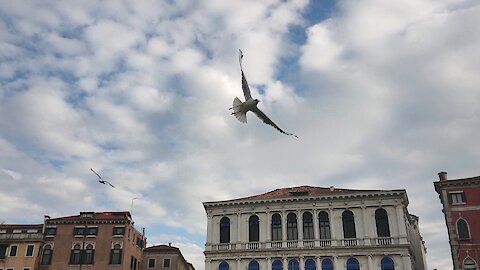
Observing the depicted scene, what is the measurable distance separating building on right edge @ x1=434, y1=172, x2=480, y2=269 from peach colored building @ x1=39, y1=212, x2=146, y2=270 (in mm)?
31772

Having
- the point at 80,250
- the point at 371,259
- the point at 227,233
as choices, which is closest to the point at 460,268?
the point at 371,259

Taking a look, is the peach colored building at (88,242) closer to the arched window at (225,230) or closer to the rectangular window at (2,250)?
the rectangular window at (2,250)

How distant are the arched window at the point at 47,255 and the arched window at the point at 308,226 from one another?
2684 centimetres

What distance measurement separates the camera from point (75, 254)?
4888 centimetres

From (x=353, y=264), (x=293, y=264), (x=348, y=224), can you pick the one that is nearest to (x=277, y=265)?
(x=293, y=264)

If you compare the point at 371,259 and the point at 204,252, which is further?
the point at 204,252

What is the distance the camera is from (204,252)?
148 feet

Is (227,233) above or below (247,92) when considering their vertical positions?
above

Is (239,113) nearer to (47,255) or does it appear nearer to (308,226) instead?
(308,226)

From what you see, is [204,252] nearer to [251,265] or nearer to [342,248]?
[251,265]

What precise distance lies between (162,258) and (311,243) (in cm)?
1835

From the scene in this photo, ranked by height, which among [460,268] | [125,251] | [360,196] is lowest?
[460,268]

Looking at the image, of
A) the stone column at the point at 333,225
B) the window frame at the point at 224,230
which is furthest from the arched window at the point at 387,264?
the window frame at the point at 224,230

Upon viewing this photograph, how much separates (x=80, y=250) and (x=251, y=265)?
18.7 metres
